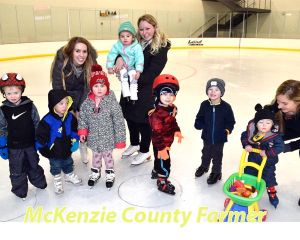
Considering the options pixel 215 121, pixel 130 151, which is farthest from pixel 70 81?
pixel 215 121

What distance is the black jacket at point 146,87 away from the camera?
7.82 feet

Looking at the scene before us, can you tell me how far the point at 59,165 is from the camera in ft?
7.27

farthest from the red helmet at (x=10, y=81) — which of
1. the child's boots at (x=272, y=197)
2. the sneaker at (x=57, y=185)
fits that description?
the child's boots at (x=272, y=197)

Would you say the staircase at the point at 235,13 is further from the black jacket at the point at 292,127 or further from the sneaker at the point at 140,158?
the black jacket at the point at 292,127

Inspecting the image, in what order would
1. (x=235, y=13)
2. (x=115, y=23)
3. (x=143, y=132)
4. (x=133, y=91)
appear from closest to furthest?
(x=133, y=91), (x=143, y=132), (x=115, y=23), (x=235, y=13)

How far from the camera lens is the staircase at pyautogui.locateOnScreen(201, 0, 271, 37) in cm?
1526

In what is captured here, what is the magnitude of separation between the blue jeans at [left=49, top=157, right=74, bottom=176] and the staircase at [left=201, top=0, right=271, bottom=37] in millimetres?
14407

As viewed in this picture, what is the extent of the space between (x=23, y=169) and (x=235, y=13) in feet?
53.3

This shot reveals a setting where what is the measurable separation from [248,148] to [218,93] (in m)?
0.44

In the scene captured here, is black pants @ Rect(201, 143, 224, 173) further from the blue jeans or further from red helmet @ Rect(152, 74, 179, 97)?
the blue jeans

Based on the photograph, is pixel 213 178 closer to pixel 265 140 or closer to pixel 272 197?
pixel 272 197

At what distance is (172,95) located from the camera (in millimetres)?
2008

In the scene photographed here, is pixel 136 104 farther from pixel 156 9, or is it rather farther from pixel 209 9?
pixel 209 9

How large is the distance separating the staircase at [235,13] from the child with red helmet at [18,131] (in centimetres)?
1459
